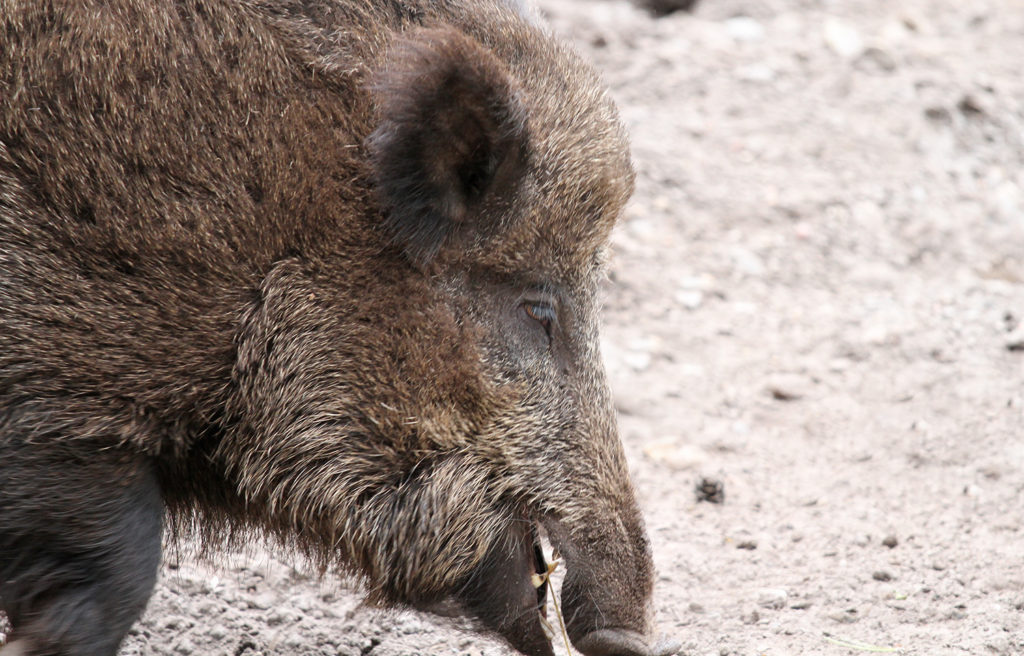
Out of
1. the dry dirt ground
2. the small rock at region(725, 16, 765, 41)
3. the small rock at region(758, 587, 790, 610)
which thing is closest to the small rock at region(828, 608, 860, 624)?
the dry dirt ground

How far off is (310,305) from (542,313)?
2.27ft

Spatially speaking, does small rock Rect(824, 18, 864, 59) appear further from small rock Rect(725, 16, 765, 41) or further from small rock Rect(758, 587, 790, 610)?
small rock Rect(758, 587, 790, 610)

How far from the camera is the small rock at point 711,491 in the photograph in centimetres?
523

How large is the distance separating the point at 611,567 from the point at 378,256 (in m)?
1.12

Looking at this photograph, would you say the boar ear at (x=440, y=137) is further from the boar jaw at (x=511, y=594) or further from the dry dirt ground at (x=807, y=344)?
the dry dirt ground at (x=807, y=344)

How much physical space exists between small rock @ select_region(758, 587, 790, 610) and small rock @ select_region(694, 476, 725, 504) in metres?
0.67

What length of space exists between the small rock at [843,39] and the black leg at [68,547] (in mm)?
6640

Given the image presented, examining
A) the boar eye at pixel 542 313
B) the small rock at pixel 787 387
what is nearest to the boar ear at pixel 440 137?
the boar eye at pixel 542 313

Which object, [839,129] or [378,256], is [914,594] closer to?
[378,256]

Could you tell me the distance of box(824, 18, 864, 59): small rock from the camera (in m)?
8.71

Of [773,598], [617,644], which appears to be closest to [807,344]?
[773,598]

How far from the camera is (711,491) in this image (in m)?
5.24

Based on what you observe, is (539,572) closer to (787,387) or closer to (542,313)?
(542,313)

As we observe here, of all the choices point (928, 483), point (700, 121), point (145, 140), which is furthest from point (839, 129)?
point (145, 140)
